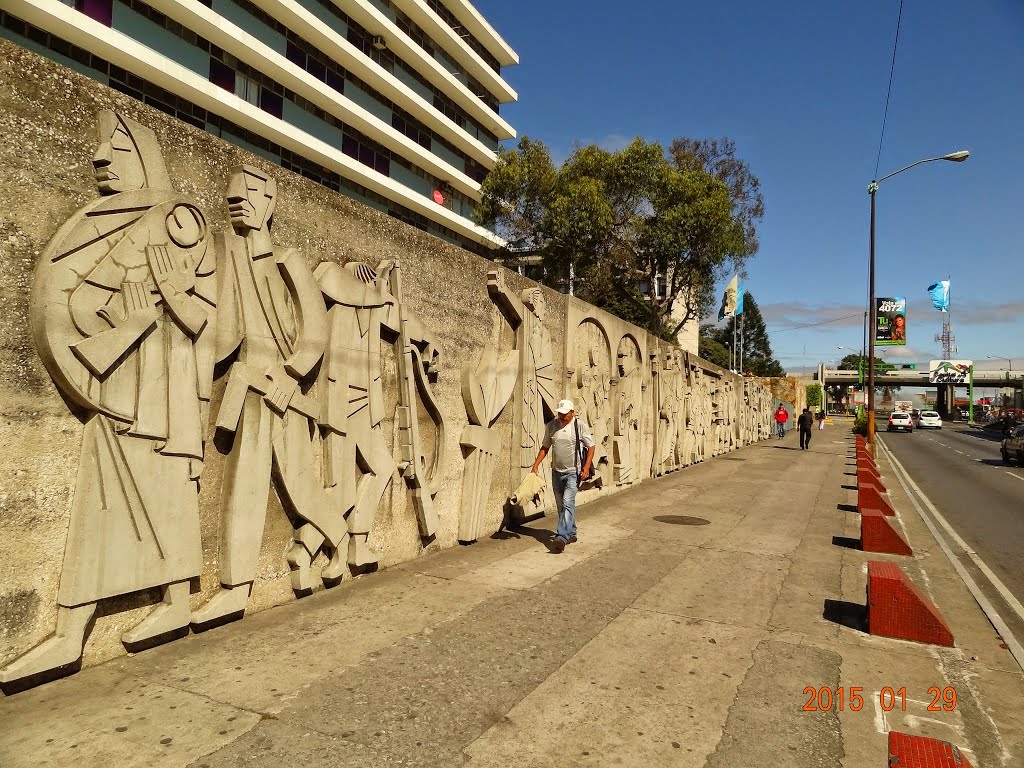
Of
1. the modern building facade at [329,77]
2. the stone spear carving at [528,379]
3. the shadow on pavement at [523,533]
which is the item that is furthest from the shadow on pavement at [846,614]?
the modern building facade at [329,77]

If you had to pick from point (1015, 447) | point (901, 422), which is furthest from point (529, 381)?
point (901, 422)

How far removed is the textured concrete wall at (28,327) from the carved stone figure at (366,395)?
0.13 meters

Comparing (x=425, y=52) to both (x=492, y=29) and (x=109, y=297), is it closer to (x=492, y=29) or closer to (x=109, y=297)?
(x=492, y=29)

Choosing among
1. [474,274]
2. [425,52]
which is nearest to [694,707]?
[474,274]

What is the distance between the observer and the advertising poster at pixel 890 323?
26.6m

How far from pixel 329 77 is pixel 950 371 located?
7607 cm

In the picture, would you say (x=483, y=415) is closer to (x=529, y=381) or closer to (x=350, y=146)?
(x=529, y=381)

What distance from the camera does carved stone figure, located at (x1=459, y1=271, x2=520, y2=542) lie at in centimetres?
686

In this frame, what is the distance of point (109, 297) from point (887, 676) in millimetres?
4993

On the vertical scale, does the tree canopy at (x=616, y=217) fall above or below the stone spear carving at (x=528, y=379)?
above

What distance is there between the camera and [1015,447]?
19.6m

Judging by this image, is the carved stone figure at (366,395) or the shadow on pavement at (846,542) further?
the shadow on pavement at (846,542)
